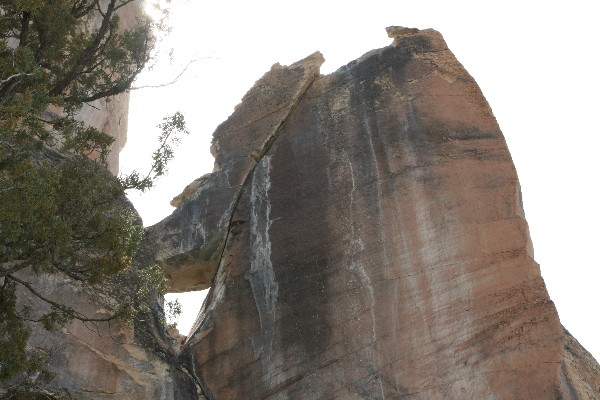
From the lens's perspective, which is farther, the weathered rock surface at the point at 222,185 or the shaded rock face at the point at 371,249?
the weathered rock surface at the point at 222,185

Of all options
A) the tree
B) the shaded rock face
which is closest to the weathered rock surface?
the shaded rock face

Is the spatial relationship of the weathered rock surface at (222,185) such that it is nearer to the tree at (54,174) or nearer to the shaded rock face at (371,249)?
the shaded rock face at (371,249)

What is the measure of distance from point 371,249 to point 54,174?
6.61 meters

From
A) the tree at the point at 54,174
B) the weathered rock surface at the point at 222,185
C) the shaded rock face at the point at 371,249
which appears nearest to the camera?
the tree at the point at 54,174

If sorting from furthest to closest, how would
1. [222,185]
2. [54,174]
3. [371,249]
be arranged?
[222,185] → [371,249] → [54,174]

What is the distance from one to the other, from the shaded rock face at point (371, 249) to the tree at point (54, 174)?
8.22ft

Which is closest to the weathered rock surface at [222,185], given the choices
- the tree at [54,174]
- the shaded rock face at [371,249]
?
the shaded rock face at [371,249]

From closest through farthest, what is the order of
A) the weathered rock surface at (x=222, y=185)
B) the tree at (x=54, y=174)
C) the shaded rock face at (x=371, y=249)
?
the tree at (x=54, y=174), the shaded rock face at (x=371, y=249), the weathered rock surface at (x=222, y=185)

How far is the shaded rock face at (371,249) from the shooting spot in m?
14.6

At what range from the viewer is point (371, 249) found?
15.8 metres

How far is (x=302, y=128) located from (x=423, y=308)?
16.8 ft

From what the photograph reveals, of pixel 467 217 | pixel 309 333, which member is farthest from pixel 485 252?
pixel 309 333

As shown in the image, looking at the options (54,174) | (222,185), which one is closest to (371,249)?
(222,185)

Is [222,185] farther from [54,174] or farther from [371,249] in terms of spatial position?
[54,174]
